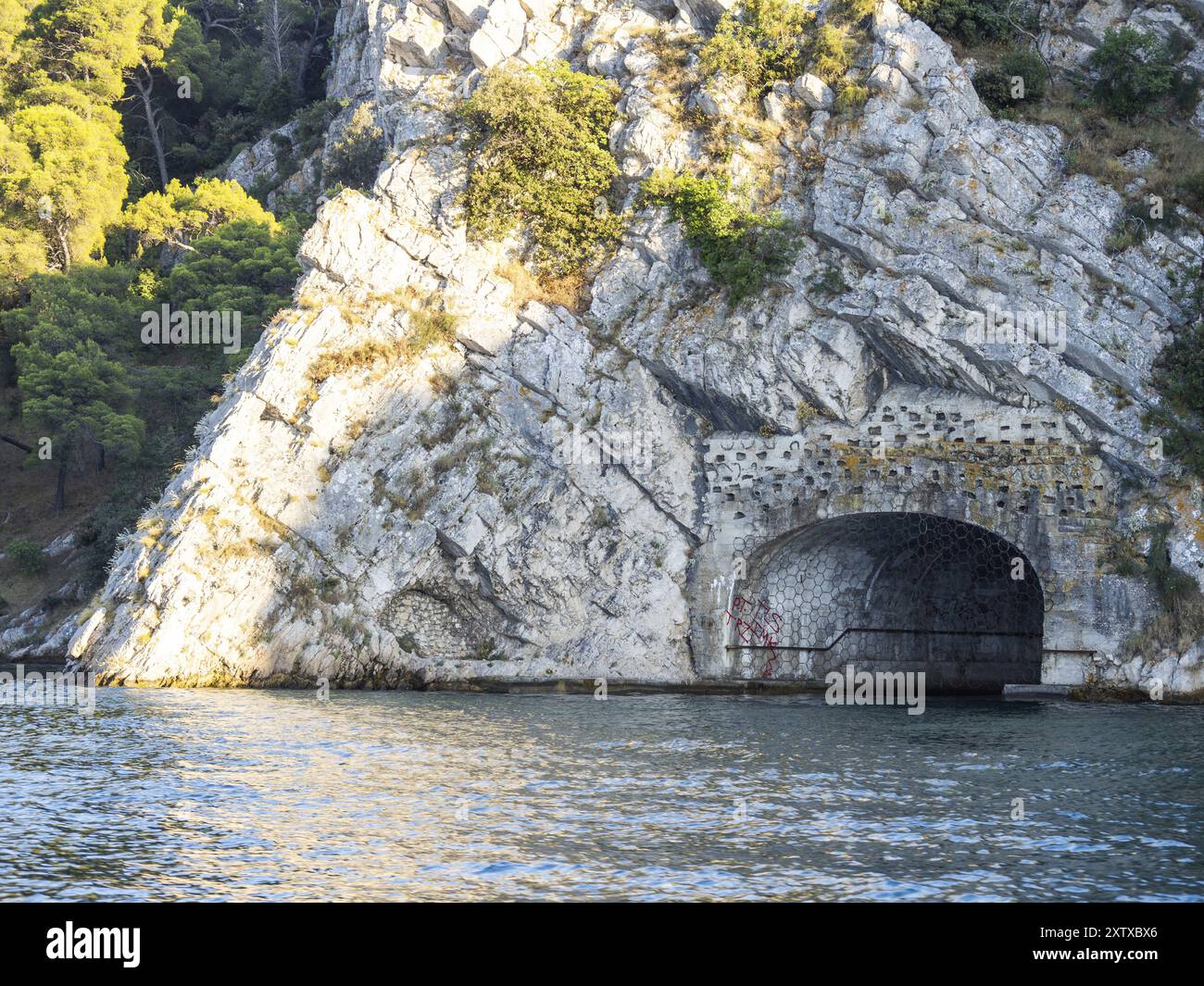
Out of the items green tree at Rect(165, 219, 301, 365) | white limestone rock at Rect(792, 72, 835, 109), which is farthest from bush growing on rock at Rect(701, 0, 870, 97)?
green tree at Rect(165, 219, 301, 365)

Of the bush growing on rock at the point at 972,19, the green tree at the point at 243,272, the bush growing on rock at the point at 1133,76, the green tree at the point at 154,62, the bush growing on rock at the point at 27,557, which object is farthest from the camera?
the green tree at the point at 154,62

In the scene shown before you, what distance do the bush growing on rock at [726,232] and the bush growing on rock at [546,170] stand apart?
232 cm

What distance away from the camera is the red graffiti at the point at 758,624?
3803 centimetres

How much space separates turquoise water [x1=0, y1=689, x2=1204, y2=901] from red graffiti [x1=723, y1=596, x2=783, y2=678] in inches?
313

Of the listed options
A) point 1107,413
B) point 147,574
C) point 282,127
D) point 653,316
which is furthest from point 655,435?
point 282,127

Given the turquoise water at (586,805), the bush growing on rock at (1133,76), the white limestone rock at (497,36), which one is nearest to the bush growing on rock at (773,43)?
the white limestone rock at (497,36)

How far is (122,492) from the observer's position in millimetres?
54625

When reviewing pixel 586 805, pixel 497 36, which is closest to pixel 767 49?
pixel 497 36

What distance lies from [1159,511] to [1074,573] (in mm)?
2812

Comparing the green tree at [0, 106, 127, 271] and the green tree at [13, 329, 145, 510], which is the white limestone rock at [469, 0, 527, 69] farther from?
the green tree at [0, 106, 127, 271]

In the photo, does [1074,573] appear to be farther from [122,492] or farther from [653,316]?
[122,492]

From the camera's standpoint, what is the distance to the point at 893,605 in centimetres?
4141

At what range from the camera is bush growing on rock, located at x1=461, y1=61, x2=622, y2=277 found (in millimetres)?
41781

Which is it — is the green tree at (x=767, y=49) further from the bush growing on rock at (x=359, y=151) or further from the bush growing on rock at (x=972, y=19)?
the bush growing on rock at (x=359, y=151)
